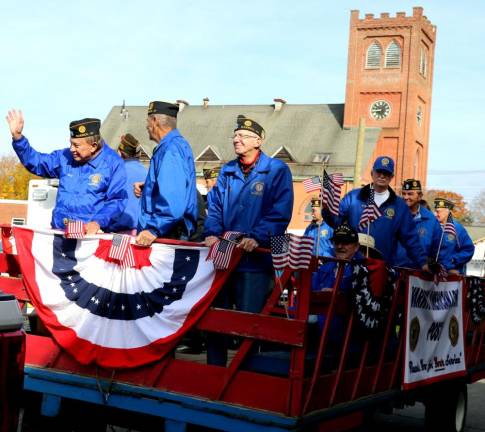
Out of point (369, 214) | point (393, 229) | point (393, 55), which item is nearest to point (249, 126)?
point (369, 214)

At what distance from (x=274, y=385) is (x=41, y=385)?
1697mm

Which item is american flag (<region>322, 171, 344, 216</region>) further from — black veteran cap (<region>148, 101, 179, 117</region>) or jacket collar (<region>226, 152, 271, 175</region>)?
black veteran cap (<region>148, 101, 179, 117</region>)

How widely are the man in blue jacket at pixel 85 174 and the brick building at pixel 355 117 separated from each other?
200 feet

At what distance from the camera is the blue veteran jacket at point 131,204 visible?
7.52 metres

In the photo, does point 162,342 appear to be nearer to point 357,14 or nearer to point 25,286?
point 25,286

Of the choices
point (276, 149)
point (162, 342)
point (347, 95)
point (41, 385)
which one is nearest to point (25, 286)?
point (41, 385)

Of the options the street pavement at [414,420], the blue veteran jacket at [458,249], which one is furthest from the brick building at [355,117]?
the street pavement at [414,420]

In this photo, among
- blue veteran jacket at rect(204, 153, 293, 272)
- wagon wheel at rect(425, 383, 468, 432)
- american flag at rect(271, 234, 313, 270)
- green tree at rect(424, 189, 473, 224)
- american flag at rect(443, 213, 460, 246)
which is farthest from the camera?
green tree at rect(424, 189, 473, 224)

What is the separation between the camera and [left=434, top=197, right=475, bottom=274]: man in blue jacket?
10750 mm

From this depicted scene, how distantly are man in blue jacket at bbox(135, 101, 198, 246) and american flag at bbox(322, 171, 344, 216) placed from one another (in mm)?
1048

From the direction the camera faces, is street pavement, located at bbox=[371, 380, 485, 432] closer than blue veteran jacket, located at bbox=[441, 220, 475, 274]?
Yes

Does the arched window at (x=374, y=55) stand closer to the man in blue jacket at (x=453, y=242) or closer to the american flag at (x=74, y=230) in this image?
the man in blue jacket at (x=453, y=242)

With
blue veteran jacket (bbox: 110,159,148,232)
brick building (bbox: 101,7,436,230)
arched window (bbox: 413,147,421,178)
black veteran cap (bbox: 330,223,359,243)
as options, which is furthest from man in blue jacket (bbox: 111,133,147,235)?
arched window (bbox: 413,147,421,178)

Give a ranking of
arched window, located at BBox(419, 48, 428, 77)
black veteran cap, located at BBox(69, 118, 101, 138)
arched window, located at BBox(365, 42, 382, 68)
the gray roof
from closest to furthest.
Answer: black veteran cap, located at BBox(69, 118, 101, 138)
the gray roof
arched window, located at BBox(365, 42, 382, 68)
arched window, located at BBox(419, 48, 428, 77)
